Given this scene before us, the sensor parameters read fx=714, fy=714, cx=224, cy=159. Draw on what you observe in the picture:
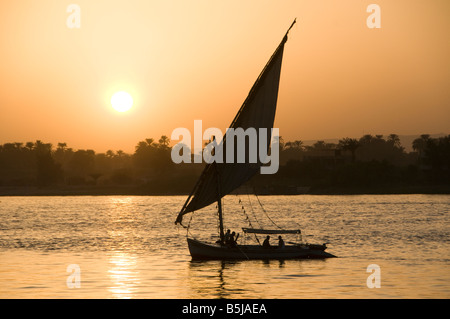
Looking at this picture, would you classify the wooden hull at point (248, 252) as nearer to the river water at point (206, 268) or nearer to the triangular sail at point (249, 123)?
the river water at point (206, 268)

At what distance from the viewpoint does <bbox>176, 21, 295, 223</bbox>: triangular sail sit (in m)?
48.2

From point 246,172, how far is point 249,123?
3356 mm

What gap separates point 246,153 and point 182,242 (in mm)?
23319

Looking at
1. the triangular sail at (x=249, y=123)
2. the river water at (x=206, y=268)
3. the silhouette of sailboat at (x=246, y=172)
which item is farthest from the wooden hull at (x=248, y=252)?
the triangular sail at (x=249, y=123)

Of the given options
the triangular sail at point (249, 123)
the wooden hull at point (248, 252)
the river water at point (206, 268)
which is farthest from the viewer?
the wooden hull at point (248, 252)

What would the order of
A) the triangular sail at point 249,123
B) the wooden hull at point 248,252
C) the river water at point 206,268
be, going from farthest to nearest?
the wooden hull at point 248,252 < the triangular sail at point 249,123 < the river water at point 206,268

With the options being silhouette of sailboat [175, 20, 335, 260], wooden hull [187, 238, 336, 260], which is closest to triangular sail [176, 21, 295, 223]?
silhouette of sailboat [175, 20, 335, 260]

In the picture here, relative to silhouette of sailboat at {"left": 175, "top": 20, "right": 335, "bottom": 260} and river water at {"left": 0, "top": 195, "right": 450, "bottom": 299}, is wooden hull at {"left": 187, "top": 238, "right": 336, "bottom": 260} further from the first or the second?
river water at {"left": 0, "top": 195, "right": 450, "bottom": 299}

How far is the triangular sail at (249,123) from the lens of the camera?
48.2 metres

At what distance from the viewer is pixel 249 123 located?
4859 centimetres
